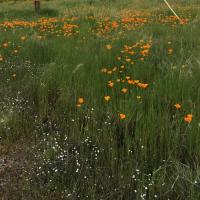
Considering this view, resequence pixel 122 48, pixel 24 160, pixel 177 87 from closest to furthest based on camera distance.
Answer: pixel 24 160 < pixel 177 87 < pixel 122 48

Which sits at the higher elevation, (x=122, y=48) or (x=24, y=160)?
(x=122, y=48)

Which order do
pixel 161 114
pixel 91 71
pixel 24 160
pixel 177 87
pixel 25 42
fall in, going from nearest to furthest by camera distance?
A: pixel 24 160 → pixel 161 114 → pixel 177 87 → pixel 91 71 → pixel 25 42

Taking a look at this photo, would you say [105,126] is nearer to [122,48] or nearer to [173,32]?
[122,48]

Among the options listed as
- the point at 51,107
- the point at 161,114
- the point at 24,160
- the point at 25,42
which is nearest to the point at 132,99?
the point at 161,114

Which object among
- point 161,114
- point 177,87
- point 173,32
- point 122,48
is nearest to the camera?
point 161,114

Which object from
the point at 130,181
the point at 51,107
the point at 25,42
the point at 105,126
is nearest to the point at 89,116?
the point at 105,126

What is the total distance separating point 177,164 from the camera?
91.3 inches

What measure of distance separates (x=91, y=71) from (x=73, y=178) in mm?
1704

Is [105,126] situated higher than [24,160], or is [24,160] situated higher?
[105,126]

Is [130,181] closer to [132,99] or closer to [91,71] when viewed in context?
[132,99]

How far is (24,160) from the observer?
2.72 m

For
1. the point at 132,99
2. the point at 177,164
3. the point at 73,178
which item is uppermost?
the point at 132,99

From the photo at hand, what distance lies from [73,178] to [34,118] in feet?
3.61

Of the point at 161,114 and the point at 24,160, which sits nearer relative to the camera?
the point at 24,160
